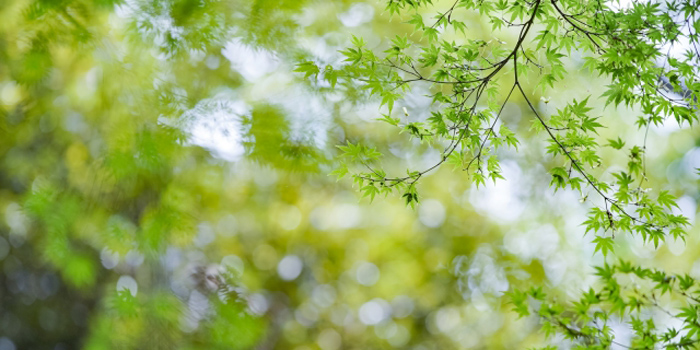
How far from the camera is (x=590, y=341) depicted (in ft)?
5.15

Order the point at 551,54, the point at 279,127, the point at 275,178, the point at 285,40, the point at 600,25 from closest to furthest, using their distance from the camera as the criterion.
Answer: the point at 600,25
the point at 551,54
the point at 285,40
the point at 279,127
the point at 275,178

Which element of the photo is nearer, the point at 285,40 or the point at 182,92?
the point at 182,92

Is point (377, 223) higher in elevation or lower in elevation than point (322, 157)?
higher

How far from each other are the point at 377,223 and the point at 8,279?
10.4 ft

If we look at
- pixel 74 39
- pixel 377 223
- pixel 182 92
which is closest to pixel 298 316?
pixel 377 223

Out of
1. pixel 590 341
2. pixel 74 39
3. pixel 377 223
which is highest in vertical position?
pixel 377 223

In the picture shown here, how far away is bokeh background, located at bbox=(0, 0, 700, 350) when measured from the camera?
2.31 metres

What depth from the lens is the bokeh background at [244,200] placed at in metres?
2.31

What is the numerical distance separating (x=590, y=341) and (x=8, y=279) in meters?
4.32

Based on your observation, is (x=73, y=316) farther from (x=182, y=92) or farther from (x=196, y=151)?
(x=182, y=92)

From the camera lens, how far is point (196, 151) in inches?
131

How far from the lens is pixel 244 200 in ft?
15.0

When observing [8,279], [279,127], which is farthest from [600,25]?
[8,279]

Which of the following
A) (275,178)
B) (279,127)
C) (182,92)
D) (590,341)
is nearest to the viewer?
(590,341)
